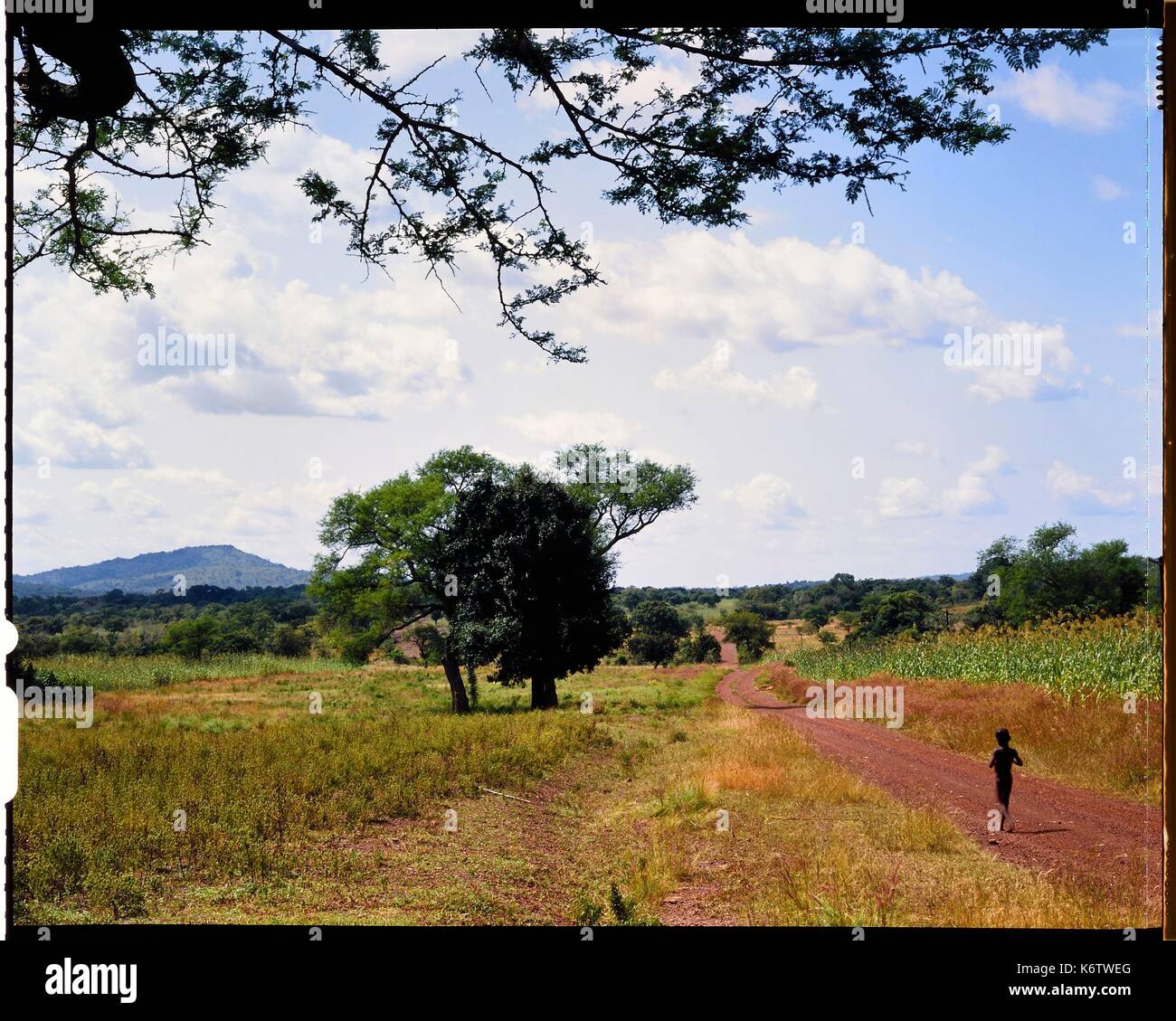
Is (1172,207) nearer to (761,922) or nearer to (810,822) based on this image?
(761,922)

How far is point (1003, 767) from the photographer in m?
5.52

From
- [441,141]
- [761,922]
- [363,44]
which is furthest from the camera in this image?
[441,141]

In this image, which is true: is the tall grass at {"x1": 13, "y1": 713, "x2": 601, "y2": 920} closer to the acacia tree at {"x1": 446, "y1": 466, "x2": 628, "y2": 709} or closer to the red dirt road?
the red dirt road

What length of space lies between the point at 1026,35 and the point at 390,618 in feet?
51.6

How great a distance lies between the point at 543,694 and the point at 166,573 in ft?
41.8

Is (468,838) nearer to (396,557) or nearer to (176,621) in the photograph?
(176,621)

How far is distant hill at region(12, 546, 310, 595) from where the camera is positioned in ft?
14.2

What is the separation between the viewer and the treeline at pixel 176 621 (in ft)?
25.0

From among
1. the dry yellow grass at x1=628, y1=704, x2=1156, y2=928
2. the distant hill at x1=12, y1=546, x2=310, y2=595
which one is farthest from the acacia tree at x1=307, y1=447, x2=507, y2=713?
the dry yellow grass at x1=628, y1=704, x2=1156, y2=928

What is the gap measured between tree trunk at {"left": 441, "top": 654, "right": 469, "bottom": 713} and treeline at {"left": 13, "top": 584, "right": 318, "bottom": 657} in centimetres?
623
